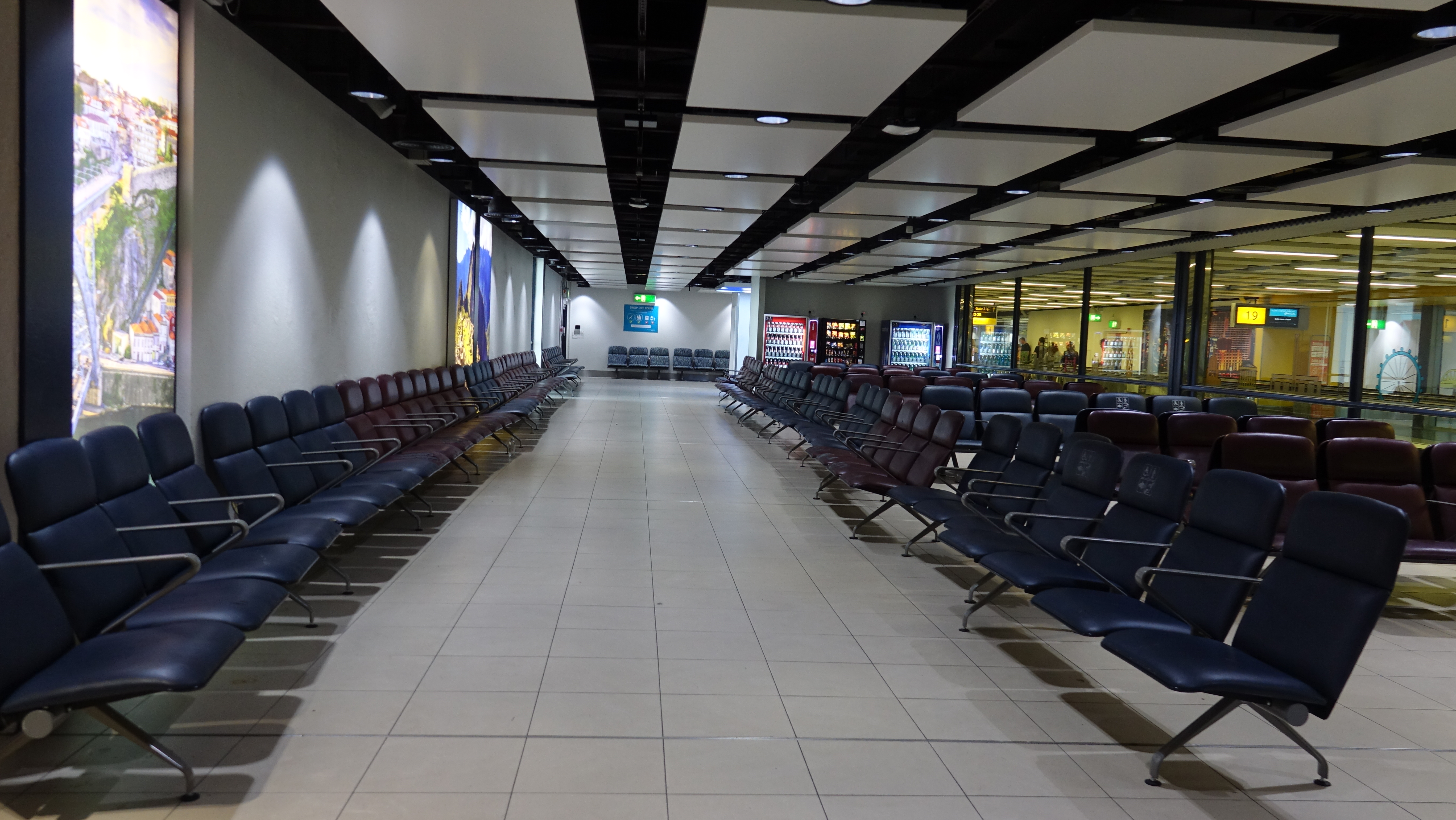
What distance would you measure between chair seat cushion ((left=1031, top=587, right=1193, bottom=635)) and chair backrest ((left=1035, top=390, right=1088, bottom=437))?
5.42 m

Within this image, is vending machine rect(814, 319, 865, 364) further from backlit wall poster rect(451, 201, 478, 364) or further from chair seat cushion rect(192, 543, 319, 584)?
chair seat cushion rect(192, 543, 319, 584)

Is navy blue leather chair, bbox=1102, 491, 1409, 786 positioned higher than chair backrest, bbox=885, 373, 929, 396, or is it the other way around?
chair backrest, bbox=885, 373, 929, 396

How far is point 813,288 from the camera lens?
20828mm

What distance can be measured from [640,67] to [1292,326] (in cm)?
917

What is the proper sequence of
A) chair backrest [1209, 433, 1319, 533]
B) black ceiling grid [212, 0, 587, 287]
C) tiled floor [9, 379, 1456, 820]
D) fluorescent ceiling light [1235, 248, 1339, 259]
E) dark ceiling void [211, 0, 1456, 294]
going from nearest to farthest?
1. tiled floor [9, 379, 1456, 820]
2. dark ceiling void [211, 0, 1456, 294]
3. black ceiling grid [212, 0, 587, 287]
4. chair backrest [1209, 433, 1319, 533]
5. fluorescent ceiling light [1235, 248, 1339, 259]

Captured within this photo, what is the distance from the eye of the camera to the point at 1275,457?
5180 mm

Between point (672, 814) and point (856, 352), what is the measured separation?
61.9ft

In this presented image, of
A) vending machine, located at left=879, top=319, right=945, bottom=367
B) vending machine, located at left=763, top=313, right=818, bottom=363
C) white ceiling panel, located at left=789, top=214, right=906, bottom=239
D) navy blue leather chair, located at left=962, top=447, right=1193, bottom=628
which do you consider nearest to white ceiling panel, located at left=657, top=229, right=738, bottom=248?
white ceiling panel, located at left=789, top=214, right=906, bottom=239

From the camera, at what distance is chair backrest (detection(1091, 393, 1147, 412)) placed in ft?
28.0

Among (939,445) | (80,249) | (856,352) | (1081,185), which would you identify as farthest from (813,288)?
(80,249)

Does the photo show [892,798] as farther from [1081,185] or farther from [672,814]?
[1081,185]

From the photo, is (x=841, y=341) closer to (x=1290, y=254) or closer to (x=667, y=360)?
(x=667, y=360)

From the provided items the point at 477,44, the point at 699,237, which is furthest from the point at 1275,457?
the point at 699,237

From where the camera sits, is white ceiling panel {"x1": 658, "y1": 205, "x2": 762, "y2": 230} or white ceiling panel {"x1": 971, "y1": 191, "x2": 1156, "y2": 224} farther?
white ceiling panel {"x1": 658, "y1": 205, "x2": 762, "y2": 230}
